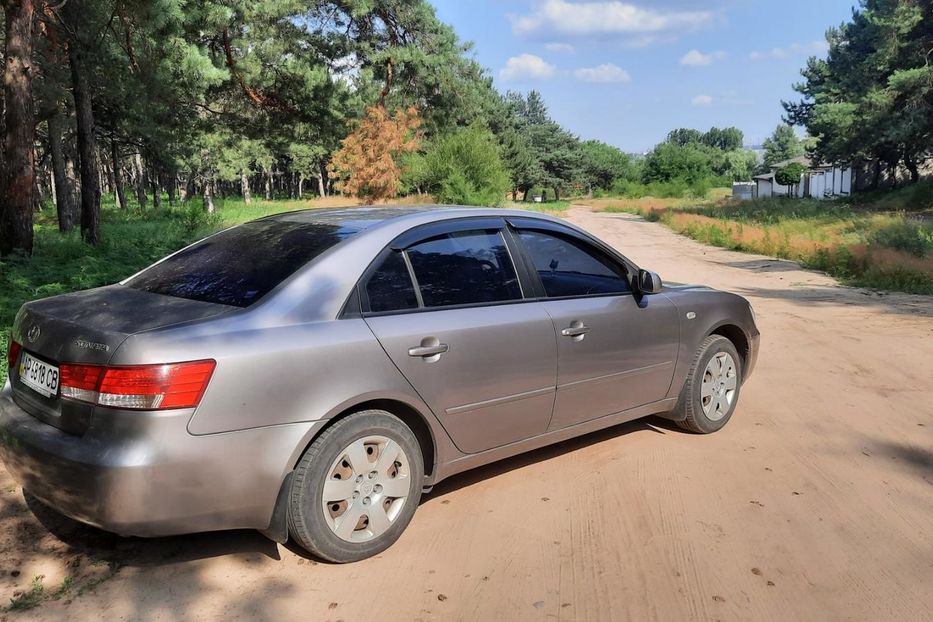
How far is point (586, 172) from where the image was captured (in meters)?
105

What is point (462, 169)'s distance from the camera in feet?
146

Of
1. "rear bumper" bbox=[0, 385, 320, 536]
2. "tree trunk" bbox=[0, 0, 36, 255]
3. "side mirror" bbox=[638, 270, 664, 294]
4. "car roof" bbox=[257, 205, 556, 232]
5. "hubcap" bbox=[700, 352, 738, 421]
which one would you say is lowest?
"hubcap" bbox=[700, 352, 738, 421]

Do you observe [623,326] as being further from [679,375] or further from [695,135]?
[695,135]

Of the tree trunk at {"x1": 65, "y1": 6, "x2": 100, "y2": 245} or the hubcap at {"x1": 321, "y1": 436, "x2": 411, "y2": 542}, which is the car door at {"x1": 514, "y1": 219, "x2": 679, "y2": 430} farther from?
the tree trunk at {"x1": 65, "y1": 6, "x2": 100, "y2": 245}

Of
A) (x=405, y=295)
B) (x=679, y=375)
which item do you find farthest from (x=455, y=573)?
(x=679, y=375)

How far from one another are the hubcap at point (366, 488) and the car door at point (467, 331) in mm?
334

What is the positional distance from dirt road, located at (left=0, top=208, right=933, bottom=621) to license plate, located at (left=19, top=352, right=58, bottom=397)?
0.81 metres

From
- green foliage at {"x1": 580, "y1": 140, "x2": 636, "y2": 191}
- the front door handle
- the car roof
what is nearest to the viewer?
the car roof

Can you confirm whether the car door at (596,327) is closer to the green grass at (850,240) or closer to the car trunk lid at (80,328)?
the car trunk lid at (80,328)

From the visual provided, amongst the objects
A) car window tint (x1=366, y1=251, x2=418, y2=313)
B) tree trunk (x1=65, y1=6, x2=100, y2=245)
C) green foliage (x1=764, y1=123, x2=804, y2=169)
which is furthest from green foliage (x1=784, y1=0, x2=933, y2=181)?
green foliage (x1=764, y1=123, x2=804, y2=169)

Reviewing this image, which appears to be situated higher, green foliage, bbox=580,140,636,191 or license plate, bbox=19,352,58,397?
green foliage, bbox=580,140,636,191

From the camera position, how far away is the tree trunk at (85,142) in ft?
51.7

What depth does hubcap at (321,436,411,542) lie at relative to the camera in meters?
3.27

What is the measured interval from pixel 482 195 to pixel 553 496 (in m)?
41.8
